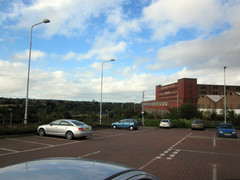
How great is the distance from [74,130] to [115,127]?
1427cm

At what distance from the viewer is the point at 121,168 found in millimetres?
2348

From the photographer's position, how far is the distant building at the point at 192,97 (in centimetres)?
7619

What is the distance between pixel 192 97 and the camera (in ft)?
333

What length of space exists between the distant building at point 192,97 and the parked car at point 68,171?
191ft

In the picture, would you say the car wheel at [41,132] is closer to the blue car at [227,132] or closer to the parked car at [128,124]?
the parked car at [128,124]

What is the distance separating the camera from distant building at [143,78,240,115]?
3000 inches

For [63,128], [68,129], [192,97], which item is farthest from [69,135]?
[192,97]

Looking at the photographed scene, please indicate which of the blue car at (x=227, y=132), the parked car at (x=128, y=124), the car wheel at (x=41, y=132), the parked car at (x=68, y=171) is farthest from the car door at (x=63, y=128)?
the blue car at (x=227, y=132)

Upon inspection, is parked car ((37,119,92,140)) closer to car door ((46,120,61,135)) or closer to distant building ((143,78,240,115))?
car door ((46,120,61,135))

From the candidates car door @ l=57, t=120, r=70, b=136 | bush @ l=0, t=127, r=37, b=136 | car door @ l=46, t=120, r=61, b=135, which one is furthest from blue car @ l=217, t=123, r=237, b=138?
bush @ l=0, t=127, r=37, b=136

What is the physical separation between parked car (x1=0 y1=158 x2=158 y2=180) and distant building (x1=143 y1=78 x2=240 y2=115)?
58125 millimetres

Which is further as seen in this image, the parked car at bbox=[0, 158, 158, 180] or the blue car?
the blue car

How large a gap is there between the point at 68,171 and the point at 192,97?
105907 millimetres

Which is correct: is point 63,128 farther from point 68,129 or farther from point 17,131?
point 17,131
